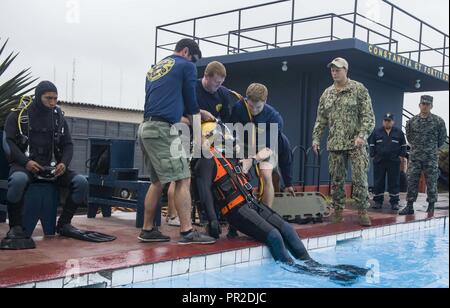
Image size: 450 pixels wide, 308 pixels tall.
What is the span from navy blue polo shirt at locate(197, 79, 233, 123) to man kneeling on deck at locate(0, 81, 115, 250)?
4.24 ft

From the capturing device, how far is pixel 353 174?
5.48 m

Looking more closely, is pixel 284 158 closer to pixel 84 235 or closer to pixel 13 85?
pixel 84 235

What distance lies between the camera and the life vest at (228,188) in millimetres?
4035

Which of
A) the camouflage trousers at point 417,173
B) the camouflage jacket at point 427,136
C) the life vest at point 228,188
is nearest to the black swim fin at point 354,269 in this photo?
the life vest at point 228,188

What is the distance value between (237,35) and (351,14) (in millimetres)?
3061

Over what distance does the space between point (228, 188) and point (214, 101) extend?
951 millimetres

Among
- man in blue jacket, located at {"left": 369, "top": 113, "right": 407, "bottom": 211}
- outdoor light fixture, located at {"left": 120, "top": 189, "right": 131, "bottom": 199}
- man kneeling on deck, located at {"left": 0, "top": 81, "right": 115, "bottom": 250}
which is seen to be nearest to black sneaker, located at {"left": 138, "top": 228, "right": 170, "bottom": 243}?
man kneeling on deck, located at {"left": 0, "top": 81, "right": 115, "bottom": 250}

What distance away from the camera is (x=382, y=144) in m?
7.61

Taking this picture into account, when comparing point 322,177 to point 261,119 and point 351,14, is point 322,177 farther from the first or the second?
point 261,119

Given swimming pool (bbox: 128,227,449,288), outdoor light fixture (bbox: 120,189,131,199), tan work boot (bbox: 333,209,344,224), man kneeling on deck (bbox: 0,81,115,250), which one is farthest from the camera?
tan work boot (bbox: 333,209,344,224)

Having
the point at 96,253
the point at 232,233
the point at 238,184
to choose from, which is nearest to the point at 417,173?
the point at 232,233

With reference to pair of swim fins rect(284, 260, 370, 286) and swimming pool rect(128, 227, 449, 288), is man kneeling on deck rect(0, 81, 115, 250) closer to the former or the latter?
swimming pool rect(128, 227, 449, 288)

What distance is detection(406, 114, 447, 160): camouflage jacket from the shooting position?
6.78 meters
